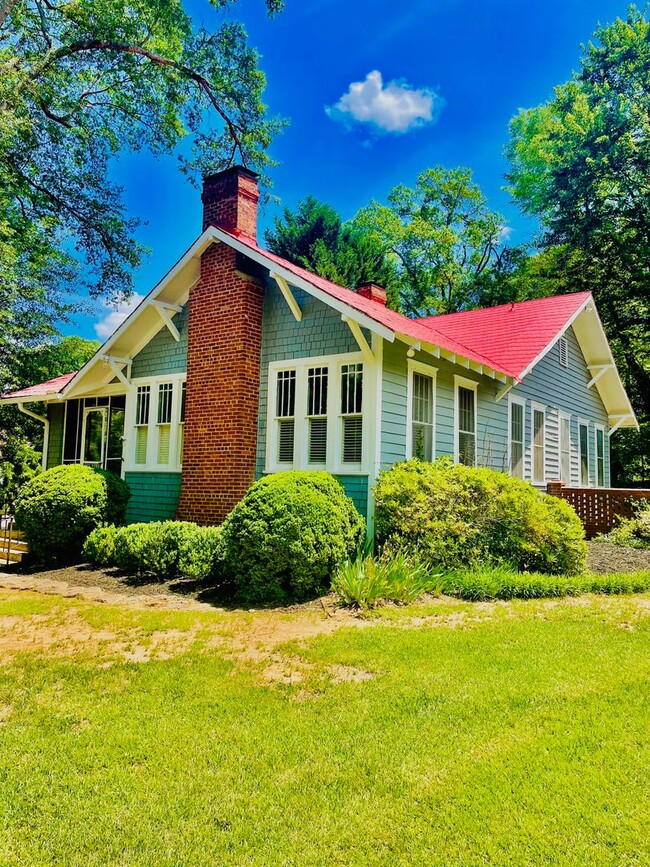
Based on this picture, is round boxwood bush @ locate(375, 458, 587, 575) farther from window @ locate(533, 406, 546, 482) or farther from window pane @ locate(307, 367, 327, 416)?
window @ locate(533, 406, 546, 482)

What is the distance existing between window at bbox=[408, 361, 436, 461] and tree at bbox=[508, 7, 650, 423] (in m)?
15.5

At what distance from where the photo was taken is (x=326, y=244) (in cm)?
2573

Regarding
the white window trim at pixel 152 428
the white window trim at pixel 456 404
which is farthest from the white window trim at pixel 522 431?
the white window trim at pixel 152 428

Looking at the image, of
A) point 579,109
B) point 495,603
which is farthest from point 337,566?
point 579,109

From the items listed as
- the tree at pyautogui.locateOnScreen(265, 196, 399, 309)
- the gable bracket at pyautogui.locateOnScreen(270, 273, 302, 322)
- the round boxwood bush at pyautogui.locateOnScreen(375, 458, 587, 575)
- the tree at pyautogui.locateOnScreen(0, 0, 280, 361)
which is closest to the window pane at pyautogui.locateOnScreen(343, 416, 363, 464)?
the round boxwood bush at pyautogui.locateOnScreen(375, 458, 587, 575)

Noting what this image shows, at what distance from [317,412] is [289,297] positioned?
2.15 metres

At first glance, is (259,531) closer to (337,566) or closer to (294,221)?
(337,566)

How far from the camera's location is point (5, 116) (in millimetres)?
14258

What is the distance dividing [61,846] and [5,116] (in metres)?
16.2

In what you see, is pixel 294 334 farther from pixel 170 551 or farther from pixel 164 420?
pixel 170 551

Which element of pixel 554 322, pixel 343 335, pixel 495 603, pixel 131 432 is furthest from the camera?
pixel 554 322

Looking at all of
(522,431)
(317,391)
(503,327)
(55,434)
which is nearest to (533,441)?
(522,431)

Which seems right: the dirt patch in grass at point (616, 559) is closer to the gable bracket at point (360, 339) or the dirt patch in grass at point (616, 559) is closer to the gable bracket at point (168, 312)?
the gable bracket at point (360, 339)

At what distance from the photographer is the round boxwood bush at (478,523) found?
8.91 meters
